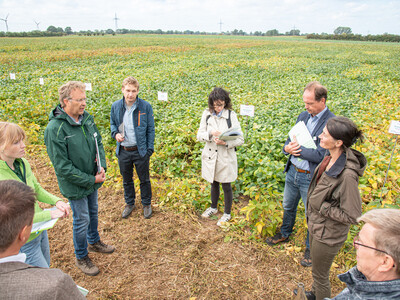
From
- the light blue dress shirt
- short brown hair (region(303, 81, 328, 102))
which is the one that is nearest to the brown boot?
the light blue dress shirt

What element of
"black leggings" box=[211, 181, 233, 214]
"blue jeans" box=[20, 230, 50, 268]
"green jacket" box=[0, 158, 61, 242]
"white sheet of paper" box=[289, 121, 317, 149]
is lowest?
"black leggings" box=[211, 181, 233, 214]

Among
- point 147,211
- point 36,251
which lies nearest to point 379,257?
Result: point 36,251

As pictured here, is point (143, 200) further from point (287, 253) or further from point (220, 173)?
point (287, 253)

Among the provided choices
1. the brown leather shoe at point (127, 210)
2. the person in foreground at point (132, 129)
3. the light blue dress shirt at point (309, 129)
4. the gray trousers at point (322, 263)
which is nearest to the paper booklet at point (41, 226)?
the person in foreground at point (132, 129)

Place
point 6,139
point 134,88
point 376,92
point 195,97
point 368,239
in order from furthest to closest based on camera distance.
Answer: point 376,92 < point 195,97 < point 134,88 < point 6,139 < point 368,239

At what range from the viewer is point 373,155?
4371 millimetres

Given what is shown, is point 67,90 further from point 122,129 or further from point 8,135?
point 122,129

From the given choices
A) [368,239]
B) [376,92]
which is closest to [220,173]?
[368,239]

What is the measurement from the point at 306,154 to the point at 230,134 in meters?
0.92

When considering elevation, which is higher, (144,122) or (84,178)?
(144,122)

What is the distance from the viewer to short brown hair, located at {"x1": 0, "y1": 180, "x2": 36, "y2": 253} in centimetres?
105

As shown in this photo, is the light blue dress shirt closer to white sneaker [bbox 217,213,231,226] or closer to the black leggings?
the black leggings

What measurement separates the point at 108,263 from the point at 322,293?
2282 mm

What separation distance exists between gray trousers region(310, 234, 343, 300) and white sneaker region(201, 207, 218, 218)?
172cm
